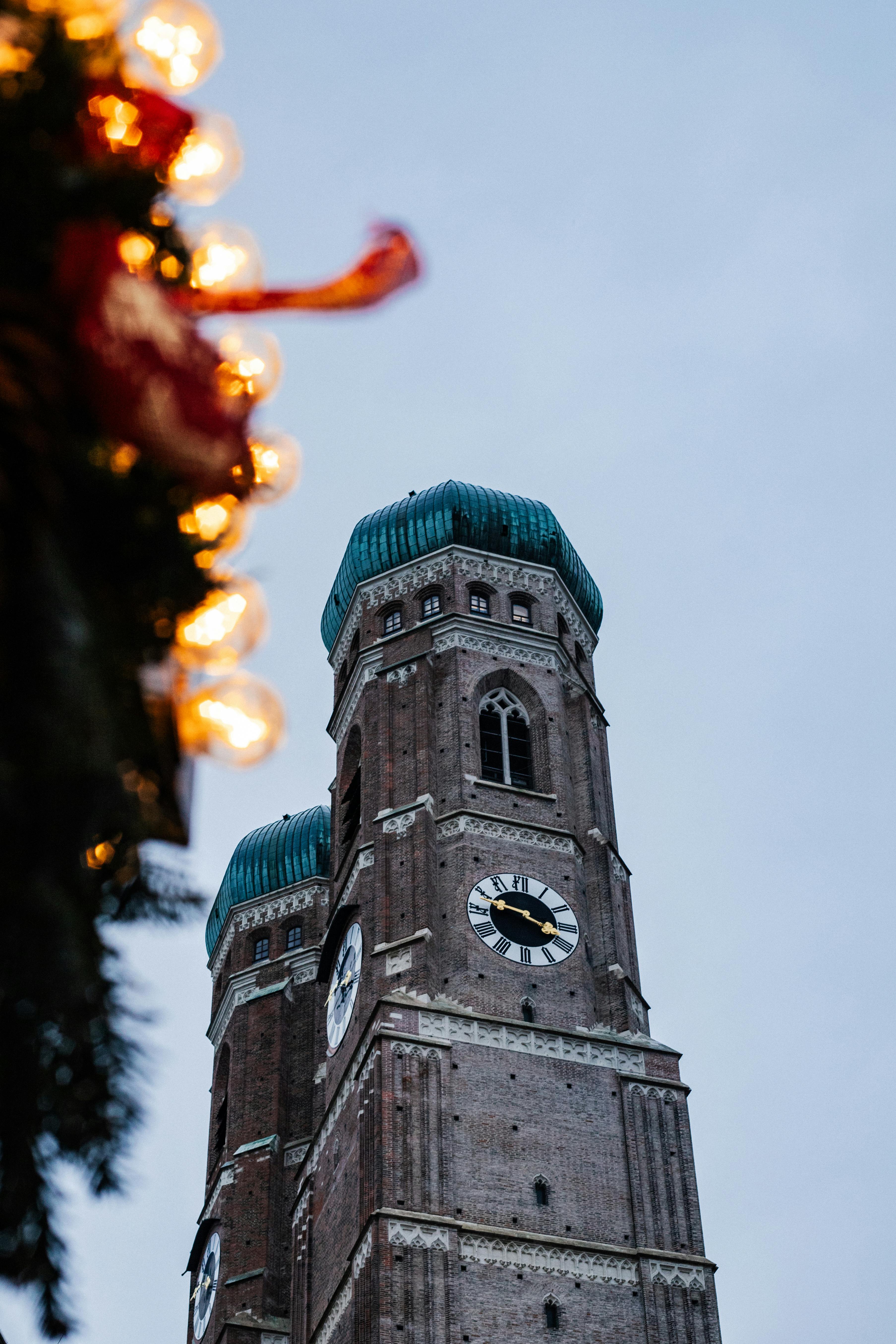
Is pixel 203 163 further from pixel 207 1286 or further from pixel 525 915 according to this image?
pixel 207 1286

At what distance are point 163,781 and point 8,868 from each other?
799 mm

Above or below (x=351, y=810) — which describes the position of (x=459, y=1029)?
below

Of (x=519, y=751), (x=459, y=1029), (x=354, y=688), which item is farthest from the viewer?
Result: (x=354, y=688)

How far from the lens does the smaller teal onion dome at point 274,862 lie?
55.2 m

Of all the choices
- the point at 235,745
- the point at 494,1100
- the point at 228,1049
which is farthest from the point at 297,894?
the point at 235,745

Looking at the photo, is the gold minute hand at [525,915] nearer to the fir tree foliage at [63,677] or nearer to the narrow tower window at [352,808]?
the narrow tower window at [352,808]

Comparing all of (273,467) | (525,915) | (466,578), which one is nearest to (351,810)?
(466,578)

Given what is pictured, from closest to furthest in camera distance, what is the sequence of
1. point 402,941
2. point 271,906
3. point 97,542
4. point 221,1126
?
point 97,542 → point 402,941 → point 221,1126 → point 271,906

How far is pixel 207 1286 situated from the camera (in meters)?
48.0

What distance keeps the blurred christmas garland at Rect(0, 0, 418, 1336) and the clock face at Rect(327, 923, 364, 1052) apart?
100 feet

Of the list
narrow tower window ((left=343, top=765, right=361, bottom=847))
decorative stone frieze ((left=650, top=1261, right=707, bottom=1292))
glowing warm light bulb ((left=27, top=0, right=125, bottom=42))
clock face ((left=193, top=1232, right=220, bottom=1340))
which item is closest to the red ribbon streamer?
glowing warm light bulb ((left=27, top=0, right=125, bottom=42))

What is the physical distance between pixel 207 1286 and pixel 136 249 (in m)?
44.7

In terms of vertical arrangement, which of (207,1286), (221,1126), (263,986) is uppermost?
(263,986)

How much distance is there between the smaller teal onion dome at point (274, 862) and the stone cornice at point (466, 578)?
10.3 meters
